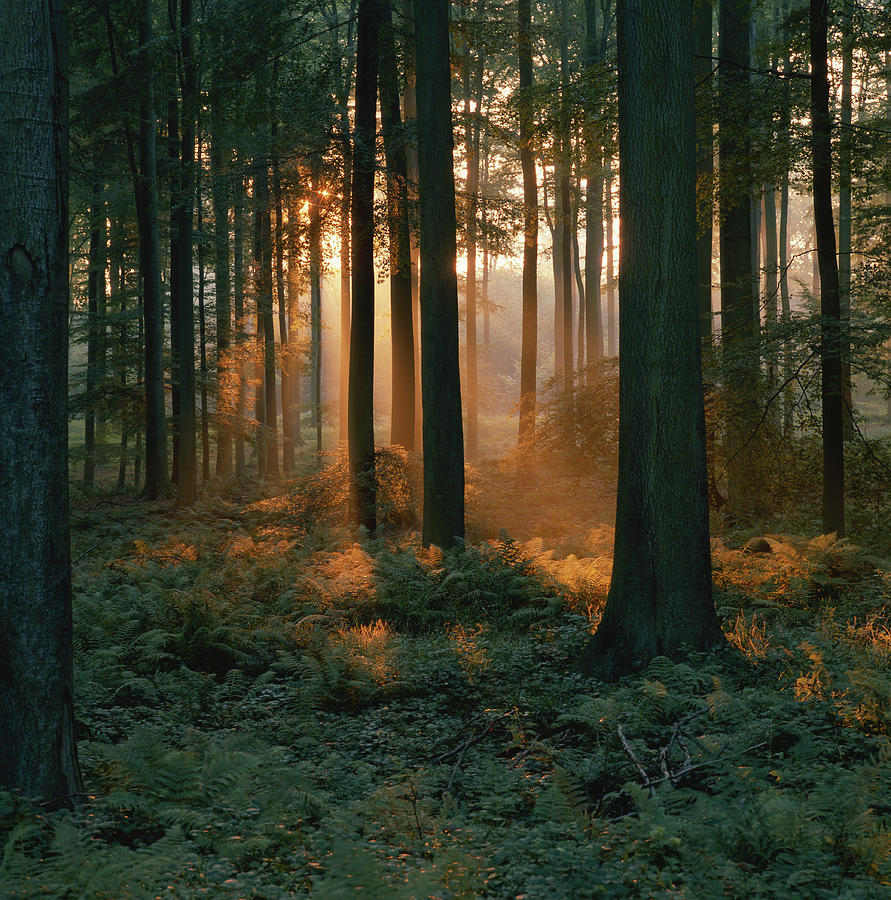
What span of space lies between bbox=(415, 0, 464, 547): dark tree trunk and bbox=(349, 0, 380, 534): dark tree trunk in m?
2.09

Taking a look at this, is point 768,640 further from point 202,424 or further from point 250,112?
point 202,424

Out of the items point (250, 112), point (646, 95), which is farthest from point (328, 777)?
point (250, 112)

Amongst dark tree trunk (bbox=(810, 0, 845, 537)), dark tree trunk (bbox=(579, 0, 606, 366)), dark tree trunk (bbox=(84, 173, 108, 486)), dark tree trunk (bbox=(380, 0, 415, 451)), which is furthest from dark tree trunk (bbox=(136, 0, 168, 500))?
dark tree trunk (bbox=(810, 0, 845, 537))

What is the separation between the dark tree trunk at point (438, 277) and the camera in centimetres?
955

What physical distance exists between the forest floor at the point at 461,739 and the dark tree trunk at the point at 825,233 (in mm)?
1666

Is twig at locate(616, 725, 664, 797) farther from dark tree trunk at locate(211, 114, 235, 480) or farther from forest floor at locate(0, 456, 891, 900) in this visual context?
dark tree trunk at locate(211, 114, 235, 480)

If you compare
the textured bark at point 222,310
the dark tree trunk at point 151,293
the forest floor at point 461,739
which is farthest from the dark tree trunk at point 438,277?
the textured bark at point 222,310

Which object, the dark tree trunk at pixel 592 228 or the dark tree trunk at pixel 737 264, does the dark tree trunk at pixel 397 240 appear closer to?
the dark tree trunk at pixel 737 264

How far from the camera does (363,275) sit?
12.0m

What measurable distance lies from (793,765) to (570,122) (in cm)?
790

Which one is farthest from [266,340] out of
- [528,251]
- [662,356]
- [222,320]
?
[662,356]

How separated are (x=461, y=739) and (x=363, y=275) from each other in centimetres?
869

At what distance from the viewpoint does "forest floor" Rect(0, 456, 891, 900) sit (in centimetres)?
295

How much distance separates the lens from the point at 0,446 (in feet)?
11.4
